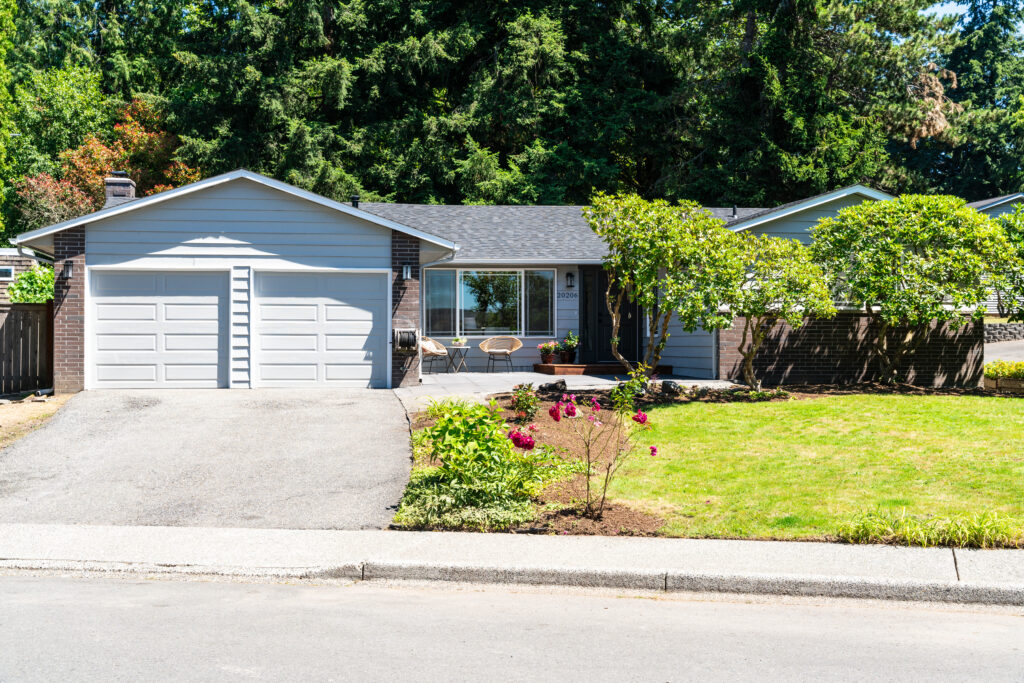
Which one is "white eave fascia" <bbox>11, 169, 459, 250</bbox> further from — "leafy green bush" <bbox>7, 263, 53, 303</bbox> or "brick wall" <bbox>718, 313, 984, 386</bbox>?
"brick wall" <bbox>718, 313, 984, 386</bbox>

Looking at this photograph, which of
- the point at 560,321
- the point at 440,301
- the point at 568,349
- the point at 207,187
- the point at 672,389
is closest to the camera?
the point at 672,389

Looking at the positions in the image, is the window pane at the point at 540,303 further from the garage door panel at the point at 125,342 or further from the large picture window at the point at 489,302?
the garage door panel at the point at 125,342

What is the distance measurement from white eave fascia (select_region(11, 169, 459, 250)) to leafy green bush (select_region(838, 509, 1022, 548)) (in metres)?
10.5

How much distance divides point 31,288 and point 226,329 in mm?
7183

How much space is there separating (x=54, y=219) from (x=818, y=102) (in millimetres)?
27746

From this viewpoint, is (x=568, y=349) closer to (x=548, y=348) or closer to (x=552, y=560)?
(x=548, y=348)

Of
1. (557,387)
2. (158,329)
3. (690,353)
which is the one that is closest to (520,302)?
(690,353)

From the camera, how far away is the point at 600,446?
35.4ft

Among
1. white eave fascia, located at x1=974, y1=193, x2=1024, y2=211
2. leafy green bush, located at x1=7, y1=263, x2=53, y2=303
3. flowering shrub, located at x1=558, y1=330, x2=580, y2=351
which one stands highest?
white eave fascia, located at x1=974, y1=193, x2=1024, y2=211

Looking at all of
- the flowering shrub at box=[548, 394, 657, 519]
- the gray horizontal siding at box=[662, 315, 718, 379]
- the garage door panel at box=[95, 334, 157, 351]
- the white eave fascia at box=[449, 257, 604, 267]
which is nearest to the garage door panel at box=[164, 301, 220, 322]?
the garage door panel at box=[95, 334, 157, 351]

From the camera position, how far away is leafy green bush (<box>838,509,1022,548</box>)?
22.6ft

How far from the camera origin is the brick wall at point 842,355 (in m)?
17.2

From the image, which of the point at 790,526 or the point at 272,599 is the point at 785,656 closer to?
the point at 790,526

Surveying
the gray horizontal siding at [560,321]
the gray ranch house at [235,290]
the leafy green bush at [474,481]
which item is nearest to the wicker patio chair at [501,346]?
the gray horizontal siding at [560,321]
